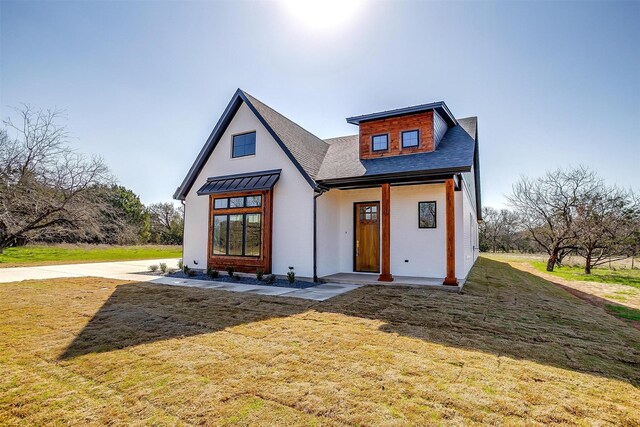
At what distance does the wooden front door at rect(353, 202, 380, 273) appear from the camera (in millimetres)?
11539

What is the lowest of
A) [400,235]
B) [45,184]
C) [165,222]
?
[400,235]

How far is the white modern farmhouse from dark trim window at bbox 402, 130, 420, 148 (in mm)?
36

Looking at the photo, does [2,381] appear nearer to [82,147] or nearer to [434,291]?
[434,291]

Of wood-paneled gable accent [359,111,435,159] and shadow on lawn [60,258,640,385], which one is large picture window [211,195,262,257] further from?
wood-paneled gable accent [359,111,435,159]

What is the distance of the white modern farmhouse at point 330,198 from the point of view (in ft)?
34.5

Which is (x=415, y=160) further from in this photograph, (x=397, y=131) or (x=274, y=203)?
(x=274, y=203)

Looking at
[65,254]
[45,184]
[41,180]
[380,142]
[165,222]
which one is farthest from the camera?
[165,222]

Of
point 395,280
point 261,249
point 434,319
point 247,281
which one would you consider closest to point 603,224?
point 395,280

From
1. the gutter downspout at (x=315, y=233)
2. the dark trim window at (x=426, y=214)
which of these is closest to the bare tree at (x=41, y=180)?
the gutter downspout at (x=315, y=233)

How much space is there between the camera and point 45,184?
71.0 ft

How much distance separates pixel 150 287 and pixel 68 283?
285 cm

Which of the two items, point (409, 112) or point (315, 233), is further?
point (409, 112)

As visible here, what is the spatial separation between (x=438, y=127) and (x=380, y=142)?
7.23ft

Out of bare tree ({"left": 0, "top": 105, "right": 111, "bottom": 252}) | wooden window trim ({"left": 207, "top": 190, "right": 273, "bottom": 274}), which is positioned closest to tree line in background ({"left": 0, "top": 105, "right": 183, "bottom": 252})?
bare tree ({"left": 0, "top": 105, "right": 111, "bottom": 252})
